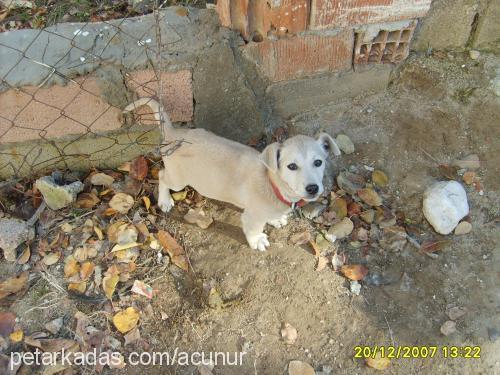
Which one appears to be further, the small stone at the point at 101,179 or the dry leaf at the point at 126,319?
the small stone at the point at 101,179

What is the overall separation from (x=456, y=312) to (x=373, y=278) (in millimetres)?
604

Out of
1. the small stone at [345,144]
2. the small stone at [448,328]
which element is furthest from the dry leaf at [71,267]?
the small stone at [448,328]

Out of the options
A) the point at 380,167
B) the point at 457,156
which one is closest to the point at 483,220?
the point at 457,156

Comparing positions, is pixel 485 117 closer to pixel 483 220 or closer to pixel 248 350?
pixel 483 220

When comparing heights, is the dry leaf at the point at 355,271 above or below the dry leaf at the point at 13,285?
above

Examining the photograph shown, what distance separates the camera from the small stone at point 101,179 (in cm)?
377

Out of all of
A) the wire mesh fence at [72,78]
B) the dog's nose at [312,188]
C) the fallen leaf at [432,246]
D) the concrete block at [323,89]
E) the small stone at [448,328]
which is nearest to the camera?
the dog's nose at [312,188]

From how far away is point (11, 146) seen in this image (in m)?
3.51

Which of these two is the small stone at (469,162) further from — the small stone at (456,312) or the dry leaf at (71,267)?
the dry leaf at (71,267)

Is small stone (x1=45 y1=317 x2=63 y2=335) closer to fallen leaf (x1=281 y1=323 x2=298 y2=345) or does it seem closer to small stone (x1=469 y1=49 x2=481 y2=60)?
fallen leaf (x1=281 y1=323 x2=298 y2=345)

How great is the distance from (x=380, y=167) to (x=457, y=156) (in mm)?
671

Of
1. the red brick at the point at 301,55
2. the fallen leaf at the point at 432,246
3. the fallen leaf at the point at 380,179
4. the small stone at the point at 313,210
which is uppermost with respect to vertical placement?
the red brick at the point at 301,55

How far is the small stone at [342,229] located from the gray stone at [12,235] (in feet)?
8.05

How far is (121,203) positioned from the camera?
143 inches
